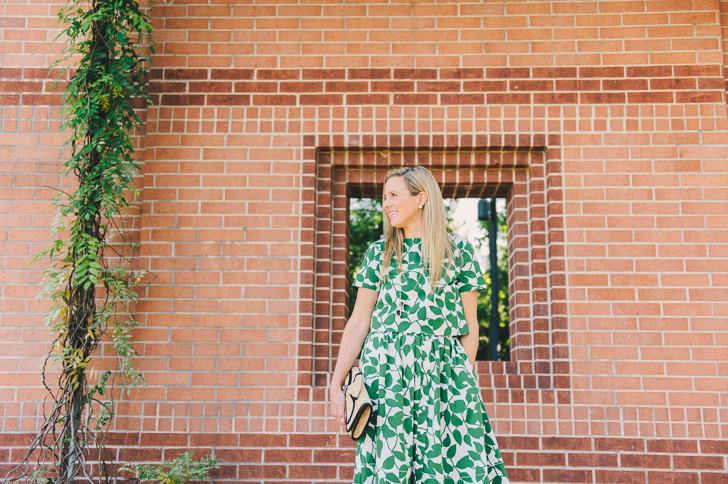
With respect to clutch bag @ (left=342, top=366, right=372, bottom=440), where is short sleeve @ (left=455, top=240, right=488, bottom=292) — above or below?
above

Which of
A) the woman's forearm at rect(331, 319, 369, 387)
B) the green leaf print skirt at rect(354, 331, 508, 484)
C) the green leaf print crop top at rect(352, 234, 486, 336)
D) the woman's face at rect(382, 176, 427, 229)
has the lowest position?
the green leaf print skirt at rect(354, 331, 508, 484)

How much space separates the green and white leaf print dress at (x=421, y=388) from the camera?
2451 mm

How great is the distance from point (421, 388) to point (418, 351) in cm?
16

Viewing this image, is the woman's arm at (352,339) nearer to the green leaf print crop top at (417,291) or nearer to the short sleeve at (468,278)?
the green leaf print crop top at (417,291)

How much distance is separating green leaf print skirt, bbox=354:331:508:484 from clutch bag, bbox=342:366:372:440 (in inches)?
2.6

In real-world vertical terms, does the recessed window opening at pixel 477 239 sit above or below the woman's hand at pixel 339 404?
above

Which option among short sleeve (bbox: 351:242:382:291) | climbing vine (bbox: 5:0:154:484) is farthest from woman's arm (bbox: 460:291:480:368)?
climbing vine (bbox: 5:0:154:484)

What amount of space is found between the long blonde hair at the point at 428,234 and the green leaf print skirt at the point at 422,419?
308mm

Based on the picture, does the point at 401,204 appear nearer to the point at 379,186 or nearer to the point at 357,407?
the point at 357,407

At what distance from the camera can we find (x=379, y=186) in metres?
4.26

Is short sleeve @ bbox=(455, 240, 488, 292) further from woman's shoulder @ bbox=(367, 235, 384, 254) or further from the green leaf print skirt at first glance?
woman's shoulder @ bbox=(367, 235, 384, 254)

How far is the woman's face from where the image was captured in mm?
2750

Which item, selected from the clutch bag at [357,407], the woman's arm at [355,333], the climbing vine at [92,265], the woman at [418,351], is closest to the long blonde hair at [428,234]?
the woman at [418,351]

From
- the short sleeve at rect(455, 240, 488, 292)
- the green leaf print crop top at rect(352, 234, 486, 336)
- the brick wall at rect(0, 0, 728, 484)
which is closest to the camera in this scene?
the green leaf print crop top at rect(352, 234, 486, 336)
